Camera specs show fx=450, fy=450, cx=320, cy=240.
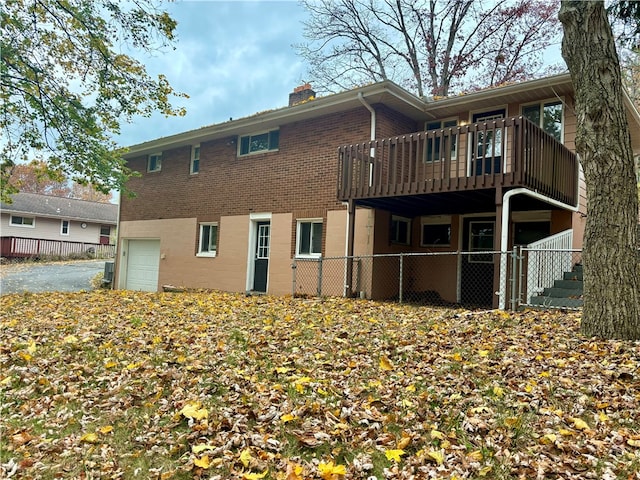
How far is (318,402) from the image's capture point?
3676mm

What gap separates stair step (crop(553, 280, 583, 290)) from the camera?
29.7 feet

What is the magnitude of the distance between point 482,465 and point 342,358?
226cm

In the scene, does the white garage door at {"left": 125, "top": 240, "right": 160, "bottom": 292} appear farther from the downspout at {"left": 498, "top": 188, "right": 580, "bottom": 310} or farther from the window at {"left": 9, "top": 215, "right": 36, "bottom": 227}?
the window at {"left": 9, "top": 215, "right": 36, "bottom": 227}

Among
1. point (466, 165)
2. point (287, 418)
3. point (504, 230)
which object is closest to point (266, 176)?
point (466, 165)

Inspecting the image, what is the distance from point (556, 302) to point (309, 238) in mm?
6525

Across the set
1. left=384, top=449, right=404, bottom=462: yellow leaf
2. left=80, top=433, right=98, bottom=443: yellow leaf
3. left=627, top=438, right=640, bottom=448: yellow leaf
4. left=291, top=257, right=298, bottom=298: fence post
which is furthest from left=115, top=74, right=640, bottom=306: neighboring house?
left=80, top=433, right=98, bottom=443: yellow leaf

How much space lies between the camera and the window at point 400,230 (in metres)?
12.5

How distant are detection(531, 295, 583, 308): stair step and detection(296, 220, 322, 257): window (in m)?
5.63

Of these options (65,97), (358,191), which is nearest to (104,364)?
(358,191)

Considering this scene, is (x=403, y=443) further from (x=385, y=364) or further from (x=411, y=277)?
(x=411, y=277)

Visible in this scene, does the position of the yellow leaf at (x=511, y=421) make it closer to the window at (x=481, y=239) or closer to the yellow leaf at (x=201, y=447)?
the yellow leaf at (x=201, y=447)

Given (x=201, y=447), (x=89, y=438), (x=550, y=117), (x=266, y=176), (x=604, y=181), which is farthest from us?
(x=266, y=176)

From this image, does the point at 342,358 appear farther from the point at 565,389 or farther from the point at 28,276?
the point at 28,276

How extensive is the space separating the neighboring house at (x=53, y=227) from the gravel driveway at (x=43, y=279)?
15.3 ft
